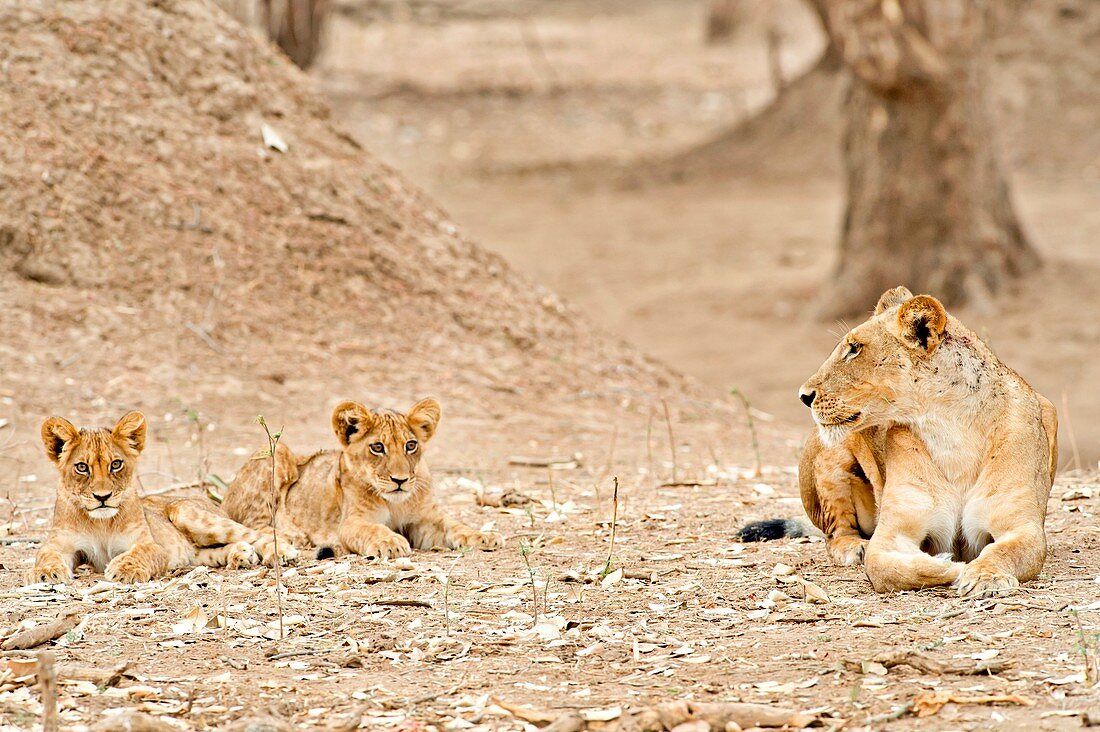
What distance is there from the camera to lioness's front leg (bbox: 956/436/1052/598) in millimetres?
5031

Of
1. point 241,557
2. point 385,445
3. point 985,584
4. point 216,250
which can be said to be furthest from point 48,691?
point 216,250

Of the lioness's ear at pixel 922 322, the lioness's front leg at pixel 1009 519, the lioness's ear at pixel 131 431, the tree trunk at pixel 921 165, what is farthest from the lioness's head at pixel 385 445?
the tree trunk at pixel 921 165

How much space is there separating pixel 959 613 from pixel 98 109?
23.5ft

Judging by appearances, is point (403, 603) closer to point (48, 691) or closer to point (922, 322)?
point (48, 691)

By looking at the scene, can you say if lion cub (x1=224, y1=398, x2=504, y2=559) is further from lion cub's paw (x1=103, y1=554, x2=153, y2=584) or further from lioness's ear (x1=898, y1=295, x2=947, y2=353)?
lioness's ear (x1=898, y1=295, x2=947, y2=353)

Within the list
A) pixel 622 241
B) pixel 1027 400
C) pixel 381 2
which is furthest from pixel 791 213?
pixel 381 2

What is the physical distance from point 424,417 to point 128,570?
51.6 inches

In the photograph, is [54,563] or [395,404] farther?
[395,404]

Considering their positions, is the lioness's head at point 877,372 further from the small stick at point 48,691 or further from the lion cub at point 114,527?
the small stick at point 48,691

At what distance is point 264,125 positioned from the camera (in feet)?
34.3

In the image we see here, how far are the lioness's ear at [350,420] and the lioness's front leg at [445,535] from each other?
46 cm

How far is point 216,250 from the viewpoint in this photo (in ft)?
32.2

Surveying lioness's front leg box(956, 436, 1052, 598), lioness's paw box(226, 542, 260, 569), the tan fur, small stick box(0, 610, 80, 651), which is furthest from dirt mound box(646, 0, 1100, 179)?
small stick box(0, 610, 80, 651)

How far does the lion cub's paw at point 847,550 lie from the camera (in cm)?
566
